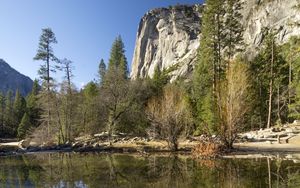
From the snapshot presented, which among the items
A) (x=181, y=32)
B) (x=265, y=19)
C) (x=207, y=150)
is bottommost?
(x=207, y=150)

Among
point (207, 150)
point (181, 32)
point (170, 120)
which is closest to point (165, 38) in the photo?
point (181, 32)

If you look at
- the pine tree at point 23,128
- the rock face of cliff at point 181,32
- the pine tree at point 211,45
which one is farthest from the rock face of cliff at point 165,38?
the pine tree at point 211,45

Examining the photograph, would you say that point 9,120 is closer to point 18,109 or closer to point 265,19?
point 18,109

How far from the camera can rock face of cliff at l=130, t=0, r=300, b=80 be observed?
83500 millimetres

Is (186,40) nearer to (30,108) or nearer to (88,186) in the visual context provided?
(30,108)

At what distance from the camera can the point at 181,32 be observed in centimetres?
11294

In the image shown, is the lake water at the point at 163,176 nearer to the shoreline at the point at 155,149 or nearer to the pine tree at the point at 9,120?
the shoreline at the point at 155,149

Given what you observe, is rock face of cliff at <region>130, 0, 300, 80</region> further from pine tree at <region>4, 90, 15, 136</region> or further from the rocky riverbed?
the rocky riverbed

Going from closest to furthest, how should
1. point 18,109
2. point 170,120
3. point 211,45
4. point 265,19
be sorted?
point 170,120
point 211,45
point 18,109
point 265,19

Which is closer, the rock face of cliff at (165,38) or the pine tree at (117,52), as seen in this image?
the pine tree at (117,52)

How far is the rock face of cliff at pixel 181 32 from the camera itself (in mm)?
83500

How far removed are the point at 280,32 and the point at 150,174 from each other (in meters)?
68.3

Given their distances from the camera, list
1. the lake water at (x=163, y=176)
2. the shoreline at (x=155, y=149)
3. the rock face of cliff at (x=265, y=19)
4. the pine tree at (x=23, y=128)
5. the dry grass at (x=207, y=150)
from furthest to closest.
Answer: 1. the rock face of cliff at (x=265, y=19)
2. the pine tree at (x=23, y=128)
3. the shoreline at (x=155, y=149)
4. the dry grass at (x=207, y=150)
5. the lake water at (x=163, y=176)

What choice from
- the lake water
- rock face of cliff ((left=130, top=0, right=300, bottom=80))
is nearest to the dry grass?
the lake water
